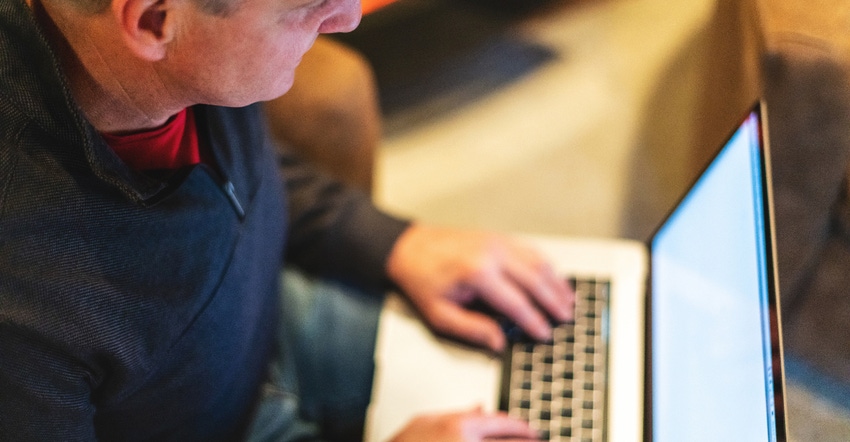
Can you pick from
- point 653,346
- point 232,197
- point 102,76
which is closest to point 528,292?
point 653,346

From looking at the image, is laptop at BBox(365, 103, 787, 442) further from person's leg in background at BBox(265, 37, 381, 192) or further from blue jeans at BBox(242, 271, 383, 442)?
person's leg in background at BBox(265, 37, 381, 192)

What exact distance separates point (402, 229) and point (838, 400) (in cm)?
57

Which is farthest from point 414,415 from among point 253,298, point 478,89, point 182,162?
point 478,89

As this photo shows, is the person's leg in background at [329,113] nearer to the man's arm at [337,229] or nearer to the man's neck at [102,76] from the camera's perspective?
the man's arm at [337,229]

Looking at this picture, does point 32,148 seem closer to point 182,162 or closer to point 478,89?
point 182,162

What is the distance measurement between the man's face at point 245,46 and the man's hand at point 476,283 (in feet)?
1.18

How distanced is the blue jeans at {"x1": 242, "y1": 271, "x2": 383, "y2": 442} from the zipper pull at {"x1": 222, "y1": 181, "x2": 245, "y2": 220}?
0.27 metres

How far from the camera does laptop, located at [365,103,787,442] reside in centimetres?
58

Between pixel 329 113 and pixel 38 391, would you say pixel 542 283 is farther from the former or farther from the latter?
pixel 38 391

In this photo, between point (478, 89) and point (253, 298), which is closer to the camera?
point (253, 298)

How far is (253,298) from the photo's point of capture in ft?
2.55

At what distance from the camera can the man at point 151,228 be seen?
54cm

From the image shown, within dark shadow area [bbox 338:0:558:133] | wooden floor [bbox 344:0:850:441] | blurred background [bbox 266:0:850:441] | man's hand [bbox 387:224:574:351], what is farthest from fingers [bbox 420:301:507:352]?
dark shadow area [bbox 338:0:558:133]

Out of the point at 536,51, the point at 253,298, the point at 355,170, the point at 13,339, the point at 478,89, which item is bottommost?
the point at 13,339
